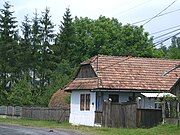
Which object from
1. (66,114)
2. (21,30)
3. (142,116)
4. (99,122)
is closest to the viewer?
(142,116)

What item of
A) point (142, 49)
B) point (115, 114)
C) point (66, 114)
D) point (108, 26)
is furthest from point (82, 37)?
point (115, 114)

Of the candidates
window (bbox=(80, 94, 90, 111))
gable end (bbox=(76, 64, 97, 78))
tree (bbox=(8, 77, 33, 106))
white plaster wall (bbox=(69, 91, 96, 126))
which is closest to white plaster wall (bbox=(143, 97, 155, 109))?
white plaster wall (bbox=(69, 91, 96, 126))

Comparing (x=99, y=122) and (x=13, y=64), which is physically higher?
(x=13, y=64)

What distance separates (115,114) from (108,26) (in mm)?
42566

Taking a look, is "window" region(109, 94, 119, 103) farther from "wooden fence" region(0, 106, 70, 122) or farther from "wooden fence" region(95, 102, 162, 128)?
"wooden fence" region(0, 106, 70, 122)

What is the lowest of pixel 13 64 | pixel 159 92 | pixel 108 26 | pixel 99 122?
pixel 99 122

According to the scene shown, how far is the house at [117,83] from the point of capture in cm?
3991

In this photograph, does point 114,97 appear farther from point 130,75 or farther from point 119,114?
point 119,114

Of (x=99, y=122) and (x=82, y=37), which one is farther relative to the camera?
(x=82, y=37)

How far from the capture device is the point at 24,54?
8019 cm

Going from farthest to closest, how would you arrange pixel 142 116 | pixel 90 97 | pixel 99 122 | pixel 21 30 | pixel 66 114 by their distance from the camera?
1. pixel 21 30
2. pixel 66 114
3. pixel 90 97
4. pixel 99 122
5. pixel 142 116

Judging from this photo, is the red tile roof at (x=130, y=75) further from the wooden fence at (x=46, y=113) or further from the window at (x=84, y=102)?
the wooden fence at (x=46, y=113)

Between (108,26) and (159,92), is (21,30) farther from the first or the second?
(159,92)

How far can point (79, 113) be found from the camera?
1735 inches
